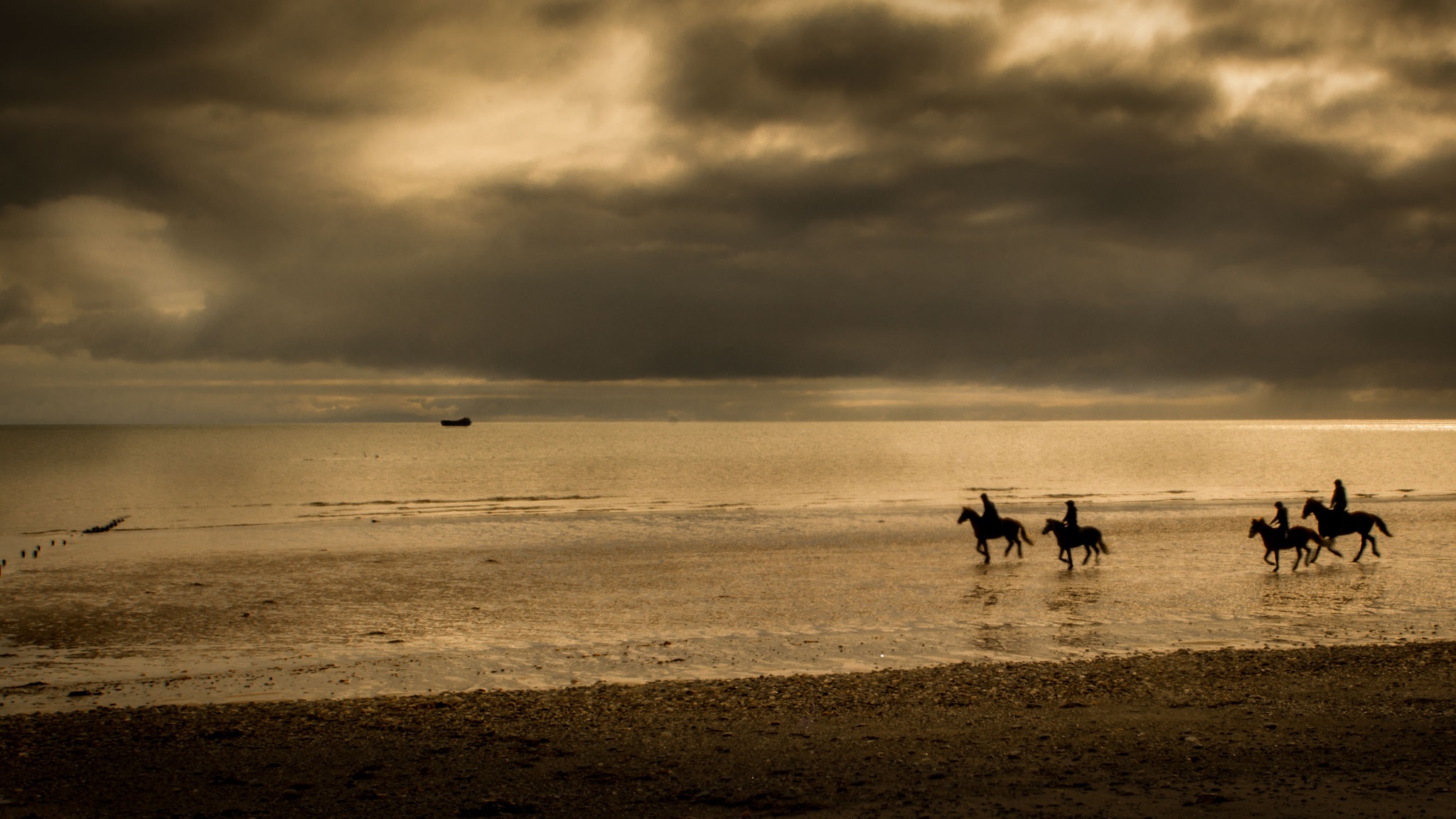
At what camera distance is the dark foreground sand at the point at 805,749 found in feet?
25.7

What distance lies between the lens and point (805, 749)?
9.31 metres

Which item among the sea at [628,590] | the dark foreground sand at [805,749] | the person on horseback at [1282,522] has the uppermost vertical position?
Answer: the person on horseback at [1282,522]

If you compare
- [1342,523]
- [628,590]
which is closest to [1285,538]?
[1342,523]

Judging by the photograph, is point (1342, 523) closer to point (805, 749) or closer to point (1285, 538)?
point (1285, 538)

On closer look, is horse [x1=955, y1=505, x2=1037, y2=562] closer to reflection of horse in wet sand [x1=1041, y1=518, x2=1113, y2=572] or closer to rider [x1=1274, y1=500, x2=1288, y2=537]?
reflection of horse in wet sand [x1=1041, y1=518, x2=1113, y2=572]

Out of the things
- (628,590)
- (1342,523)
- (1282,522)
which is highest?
(1282,522)

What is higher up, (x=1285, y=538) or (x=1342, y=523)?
(x=1342, y=523)

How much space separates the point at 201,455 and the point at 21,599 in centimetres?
12728

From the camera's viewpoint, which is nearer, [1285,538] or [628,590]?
[628,590]

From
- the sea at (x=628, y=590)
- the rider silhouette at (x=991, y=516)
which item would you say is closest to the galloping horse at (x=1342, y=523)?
the sea at (x=628, y=590)

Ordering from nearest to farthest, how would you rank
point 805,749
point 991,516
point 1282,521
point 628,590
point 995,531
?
1. point 805,749
2. point 628,590
3. point 1282,521
4. point 995,531
5. point 991,516

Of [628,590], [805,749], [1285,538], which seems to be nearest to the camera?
[805,749]

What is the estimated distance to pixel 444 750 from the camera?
9.45 metres

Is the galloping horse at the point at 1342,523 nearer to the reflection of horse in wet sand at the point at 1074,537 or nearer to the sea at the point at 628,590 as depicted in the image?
the sea at the point at 628,590
